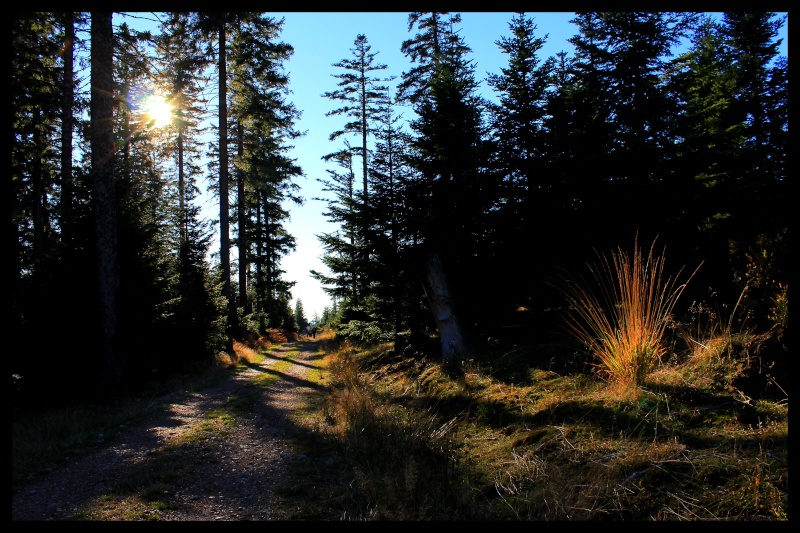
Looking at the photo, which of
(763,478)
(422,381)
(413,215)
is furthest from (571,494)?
(413,215)

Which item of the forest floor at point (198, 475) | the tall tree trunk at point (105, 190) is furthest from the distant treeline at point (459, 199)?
the forest floor at point (198, 475)

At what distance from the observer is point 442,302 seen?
366 inches

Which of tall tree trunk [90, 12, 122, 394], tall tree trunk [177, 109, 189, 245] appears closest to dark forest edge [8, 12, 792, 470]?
tall tree trunk [90, 12, 122, 394]

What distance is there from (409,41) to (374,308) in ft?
44.5

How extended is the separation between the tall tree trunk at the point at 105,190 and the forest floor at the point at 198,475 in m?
2.34

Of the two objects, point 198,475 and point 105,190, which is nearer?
point 198,475

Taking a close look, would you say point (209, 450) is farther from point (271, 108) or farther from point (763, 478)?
point (271, 108)

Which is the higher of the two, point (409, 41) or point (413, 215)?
point (409, 41)

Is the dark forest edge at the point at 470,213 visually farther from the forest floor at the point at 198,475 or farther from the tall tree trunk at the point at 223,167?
the forest floor at the point at 198,475

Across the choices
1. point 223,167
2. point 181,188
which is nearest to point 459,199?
point 223,167

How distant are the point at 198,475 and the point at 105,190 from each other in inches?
279

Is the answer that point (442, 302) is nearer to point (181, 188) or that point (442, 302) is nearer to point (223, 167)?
point (223, 167)

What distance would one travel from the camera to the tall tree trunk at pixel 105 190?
8141 mm

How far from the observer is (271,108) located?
19.6 metres
